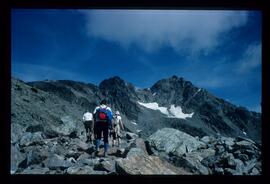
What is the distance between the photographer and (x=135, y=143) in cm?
841

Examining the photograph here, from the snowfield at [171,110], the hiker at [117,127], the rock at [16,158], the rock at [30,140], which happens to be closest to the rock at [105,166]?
the rock at [16,158]

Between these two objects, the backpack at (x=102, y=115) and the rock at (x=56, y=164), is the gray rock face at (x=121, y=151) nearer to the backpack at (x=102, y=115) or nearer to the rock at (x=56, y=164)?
the rock at (x=56, y=164)

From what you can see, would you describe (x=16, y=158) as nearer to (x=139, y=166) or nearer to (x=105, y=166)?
(x=105, y=166)

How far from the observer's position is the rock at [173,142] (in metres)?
10.8

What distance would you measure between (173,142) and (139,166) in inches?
217

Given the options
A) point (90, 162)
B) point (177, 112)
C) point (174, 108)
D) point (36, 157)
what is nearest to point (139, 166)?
point (90, 162)

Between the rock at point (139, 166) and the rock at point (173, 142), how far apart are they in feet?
12.1

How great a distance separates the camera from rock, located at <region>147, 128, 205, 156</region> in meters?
10.8

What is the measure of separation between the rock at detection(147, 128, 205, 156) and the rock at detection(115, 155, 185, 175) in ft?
12.1

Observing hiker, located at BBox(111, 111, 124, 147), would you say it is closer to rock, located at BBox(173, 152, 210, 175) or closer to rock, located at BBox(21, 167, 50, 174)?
rock, located at BBox(173, 152, 210, 175)

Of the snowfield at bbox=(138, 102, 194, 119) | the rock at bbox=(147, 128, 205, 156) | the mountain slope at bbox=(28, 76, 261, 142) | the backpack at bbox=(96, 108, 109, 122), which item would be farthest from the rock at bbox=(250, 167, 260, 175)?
the snowfield at bbox=(138, 102, 194, 119)

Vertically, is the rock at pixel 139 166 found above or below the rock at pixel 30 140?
below
